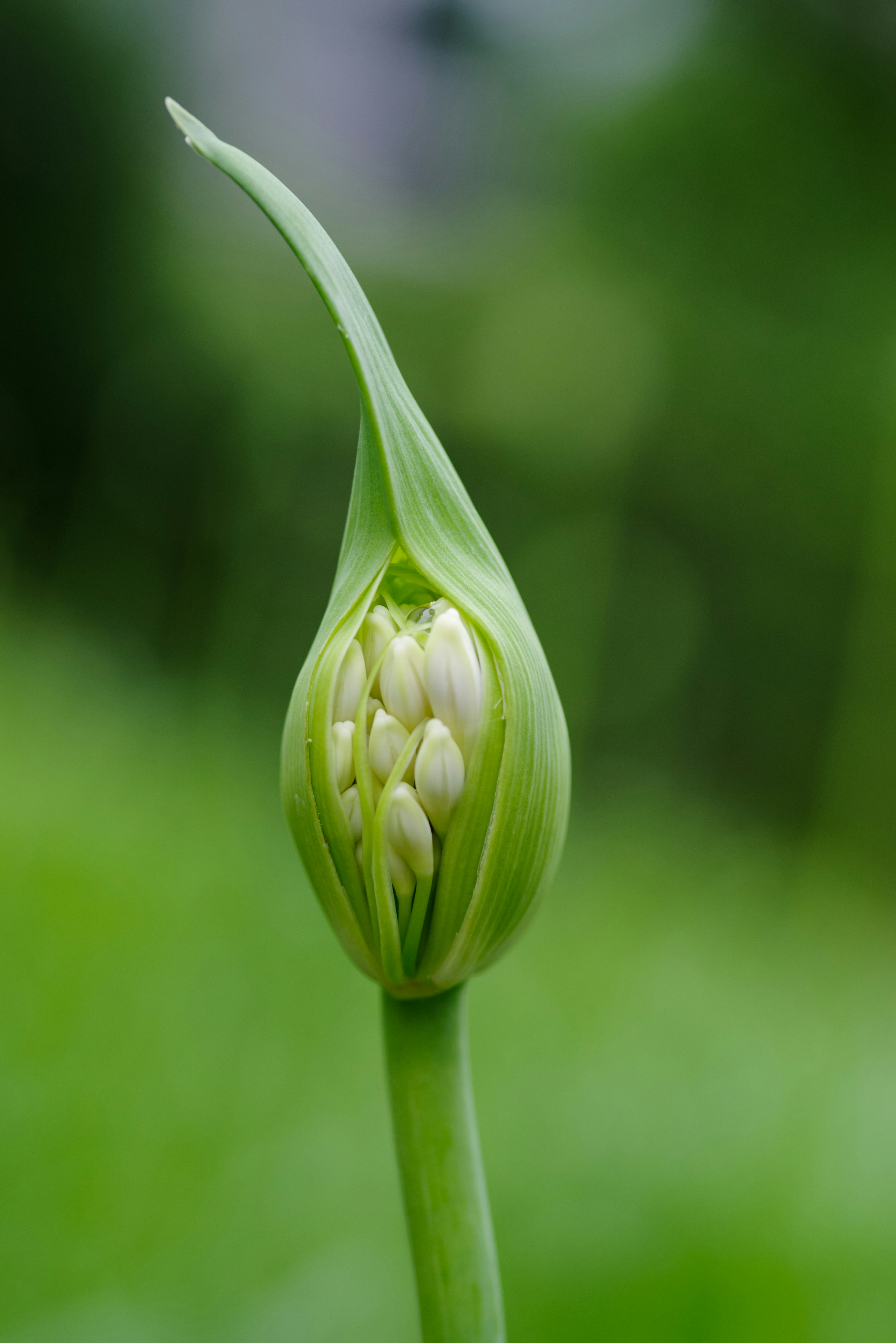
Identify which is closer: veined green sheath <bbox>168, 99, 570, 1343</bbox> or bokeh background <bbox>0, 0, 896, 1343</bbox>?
veined green sheath <bbox>168, 99, 570, 1343</bbox>

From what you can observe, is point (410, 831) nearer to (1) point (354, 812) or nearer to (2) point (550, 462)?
(1) point (354, 812)

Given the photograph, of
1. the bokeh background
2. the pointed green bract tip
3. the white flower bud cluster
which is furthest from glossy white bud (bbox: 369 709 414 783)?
the bokeh background

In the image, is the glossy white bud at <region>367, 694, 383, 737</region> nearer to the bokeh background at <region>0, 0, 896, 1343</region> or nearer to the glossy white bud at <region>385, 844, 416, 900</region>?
the glossy white bud at <region>385, 844, 416, 900</region>

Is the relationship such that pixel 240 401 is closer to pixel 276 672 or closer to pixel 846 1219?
pixel 276 672

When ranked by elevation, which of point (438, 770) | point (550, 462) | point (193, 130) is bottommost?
point (438, 770)

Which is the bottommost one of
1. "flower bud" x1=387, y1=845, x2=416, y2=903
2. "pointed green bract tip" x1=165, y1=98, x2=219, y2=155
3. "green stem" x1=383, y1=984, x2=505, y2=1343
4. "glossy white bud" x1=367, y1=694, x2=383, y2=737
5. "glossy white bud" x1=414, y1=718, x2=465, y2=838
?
"green stem" x1=383, y1=984, x2=505, y2=1343

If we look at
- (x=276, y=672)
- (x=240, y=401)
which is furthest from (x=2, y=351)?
(x=276, y=672)

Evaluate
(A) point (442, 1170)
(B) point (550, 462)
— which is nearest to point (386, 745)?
(A) point (442, 1170)

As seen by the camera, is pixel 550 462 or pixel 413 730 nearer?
pixel 413 730
